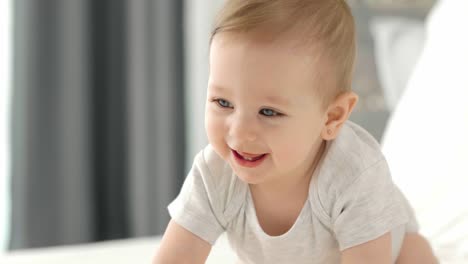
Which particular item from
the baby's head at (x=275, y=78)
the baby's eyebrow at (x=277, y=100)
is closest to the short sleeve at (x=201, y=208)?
the baby's head at (x=275, y=78)

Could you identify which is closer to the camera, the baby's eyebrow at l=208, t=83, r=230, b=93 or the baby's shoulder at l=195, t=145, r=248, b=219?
the baby's eyebrow at l=208, t=83, r=230, b=93

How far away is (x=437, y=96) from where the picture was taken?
5.77ft

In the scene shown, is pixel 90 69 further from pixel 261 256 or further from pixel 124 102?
pixel 261 256

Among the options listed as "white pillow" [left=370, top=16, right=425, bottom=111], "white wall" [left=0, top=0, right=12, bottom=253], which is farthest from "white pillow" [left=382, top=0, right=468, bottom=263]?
"white wall" [left=0, top=0, right=12, bottom=253]

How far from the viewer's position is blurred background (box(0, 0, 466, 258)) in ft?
8.38

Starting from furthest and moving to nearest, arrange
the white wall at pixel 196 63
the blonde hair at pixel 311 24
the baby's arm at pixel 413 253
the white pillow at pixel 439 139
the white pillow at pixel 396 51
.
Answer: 1. the white wall at pixel 196 63
2. the white pillow at pixel 396 51
3. the white pillow at pixel 439 139
4. the baby's arm at pixel 413 253
5. the blonde hair at pixel 311 24

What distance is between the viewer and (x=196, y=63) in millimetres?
2719

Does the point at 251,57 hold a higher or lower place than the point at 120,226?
higher

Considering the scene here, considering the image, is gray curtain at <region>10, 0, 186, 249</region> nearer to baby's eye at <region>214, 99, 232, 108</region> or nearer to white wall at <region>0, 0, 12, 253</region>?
white wall at <region>0, 0, 12, 253</region>

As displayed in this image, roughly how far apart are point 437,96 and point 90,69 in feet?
4.39

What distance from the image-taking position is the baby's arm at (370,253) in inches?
45.1

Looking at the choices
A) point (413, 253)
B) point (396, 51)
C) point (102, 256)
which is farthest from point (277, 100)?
point (396, 51)

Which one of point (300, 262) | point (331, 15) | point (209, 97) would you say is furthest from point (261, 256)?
point (331, 15)

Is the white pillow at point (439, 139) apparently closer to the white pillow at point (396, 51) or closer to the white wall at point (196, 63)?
the white pillow at point (396, 51)
